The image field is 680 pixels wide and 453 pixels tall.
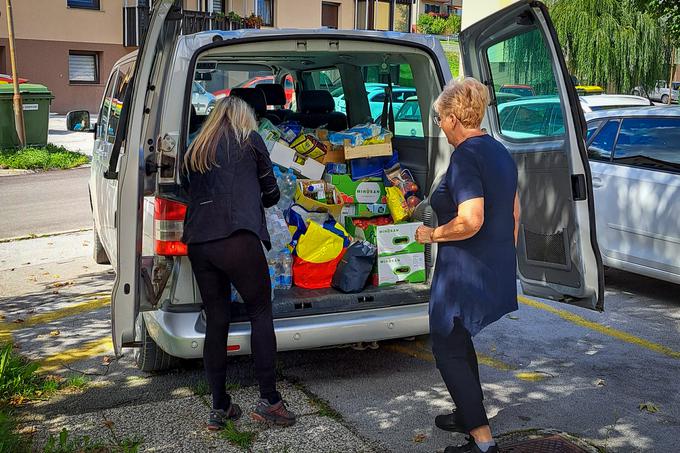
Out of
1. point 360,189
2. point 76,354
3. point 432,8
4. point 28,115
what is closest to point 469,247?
point 360,189

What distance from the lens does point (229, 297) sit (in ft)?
14.0

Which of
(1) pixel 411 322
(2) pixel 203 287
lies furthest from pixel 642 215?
(2) pixel 203 287

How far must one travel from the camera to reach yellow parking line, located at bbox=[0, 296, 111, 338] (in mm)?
6142

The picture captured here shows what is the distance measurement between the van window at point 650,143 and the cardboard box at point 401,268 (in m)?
2.61

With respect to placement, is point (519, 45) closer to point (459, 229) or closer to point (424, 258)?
point (424, 258)

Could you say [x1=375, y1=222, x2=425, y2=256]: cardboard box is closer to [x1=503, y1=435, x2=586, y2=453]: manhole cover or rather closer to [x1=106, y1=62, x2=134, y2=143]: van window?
[x1=503, y1=435, x2=586, y2=453]: manhole cover

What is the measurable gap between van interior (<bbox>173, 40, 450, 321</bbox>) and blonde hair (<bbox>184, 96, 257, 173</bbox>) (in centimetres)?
26

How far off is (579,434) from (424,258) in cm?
150

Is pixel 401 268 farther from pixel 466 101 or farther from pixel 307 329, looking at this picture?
pixel 466 101

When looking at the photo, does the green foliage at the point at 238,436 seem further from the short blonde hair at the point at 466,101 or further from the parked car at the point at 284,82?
the parked car at the point at 284,82

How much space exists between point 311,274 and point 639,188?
312cm

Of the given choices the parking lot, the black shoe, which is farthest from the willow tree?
the black shoe

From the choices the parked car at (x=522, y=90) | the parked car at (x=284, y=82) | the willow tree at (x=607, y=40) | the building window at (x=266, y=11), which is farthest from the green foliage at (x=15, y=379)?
the building window at (x=266, y=11)

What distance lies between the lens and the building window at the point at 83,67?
27.2 meters
